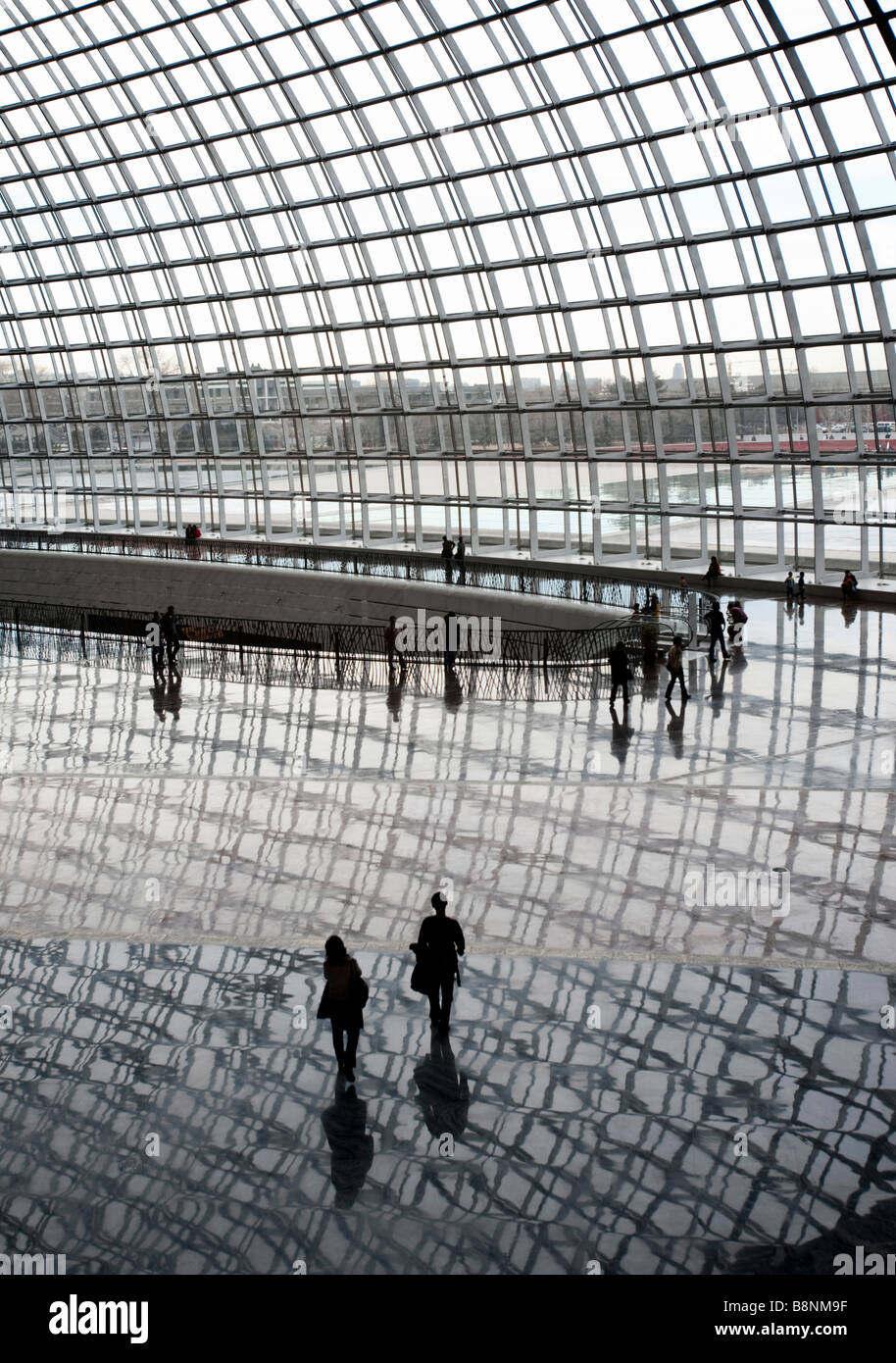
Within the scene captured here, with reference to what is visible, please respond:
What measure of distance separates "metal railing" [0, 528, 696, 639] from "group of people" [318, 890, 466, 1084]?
594 inches

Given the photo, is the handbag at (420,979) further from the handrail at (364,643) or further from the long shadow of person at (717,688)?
the handrail at (364,643)

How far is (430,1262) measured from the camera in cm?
585

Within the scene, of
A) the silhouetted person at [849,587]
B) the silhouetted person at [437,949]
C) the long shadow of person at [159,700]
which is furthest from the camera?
the silhouetted person at [849,587]

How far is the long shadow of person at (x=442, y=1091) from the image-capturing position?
705cm

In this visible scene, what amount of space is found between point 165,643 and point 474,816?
38.0 ft

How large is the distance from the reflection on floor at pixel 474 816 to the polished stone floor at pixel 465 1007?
0.05m

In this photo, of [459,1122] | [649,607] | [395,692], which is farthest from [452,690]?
[459,1122]

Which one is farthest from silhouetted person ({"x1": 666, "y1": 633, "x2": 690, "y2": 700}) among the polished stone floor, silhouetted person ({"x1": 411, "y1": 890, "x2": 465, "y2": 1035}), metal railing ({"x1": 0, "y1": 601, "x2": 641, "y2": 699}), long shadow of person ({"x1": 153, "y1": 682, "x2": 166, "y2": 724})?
silhouetted person ({"x1": 411, "y1": 890, "x2": 465, "y2": 1035})

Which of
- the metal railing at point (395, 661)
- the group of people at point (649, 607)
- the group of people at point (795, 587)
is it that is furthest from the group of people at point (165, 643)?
the group of people at point (795, 587)

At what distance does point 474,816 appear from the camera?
12836mm

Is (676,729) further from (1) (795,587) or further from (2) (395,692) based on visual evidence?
(1) (795,587)

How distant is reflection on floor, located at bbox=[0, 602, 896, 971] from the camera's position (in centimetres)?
1003

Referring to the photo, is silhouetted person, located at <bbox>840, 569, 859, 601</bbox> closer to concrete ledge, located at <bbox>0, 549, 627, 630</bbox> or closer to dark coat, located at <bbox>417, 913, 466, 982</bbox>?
concrete ledge, located at <bbox>0, 549, 627, 630</bbox>
